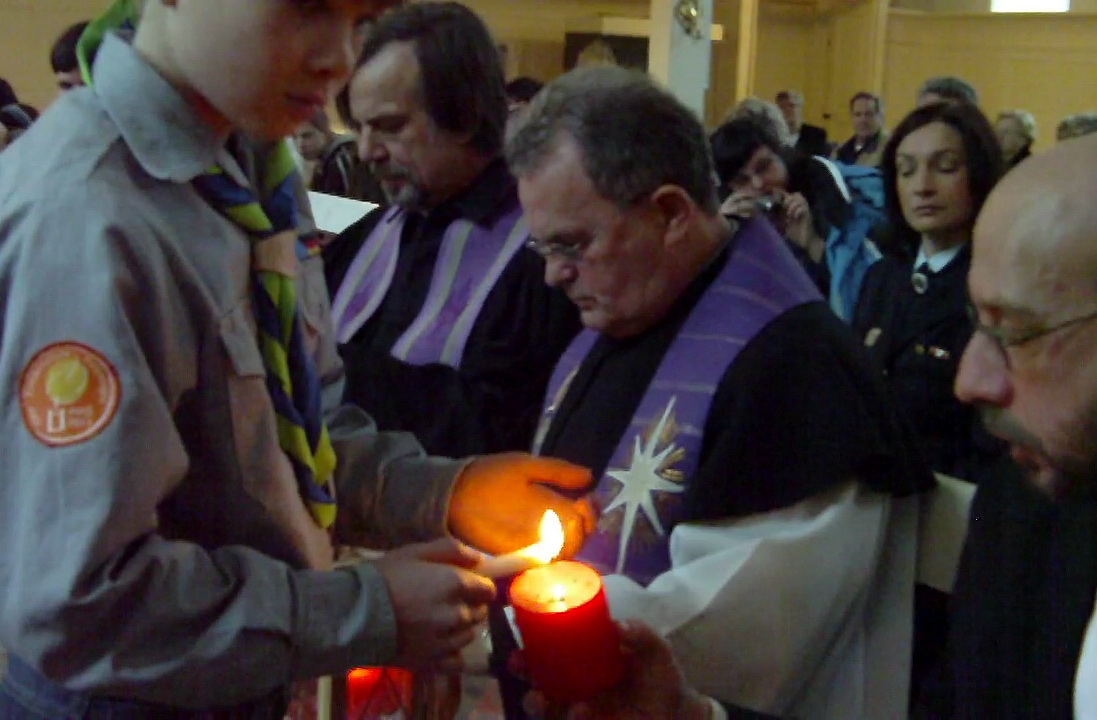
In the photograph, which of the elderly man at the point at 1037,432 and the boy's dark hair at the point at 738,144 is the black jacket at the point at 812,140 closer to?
the boy's dark hair at the point at 738,144

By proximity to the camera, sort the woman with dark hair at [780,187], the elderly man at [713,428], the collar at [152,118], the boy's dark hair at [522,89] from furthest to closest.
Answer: the boy's dark hair at [522,89] → the woman with dark hair at [780,187] → the elderly man at [713,428] → the collar at [152,118]

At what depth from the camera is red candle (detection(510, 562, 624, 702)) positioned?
→ 4.33ft

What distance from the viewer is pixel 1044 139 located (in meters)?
13.4

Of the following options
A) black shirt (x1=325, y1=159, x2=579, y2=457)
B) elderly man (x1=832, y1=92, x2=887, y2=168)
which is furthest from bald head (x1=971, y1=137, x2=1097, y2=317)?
elderly man (x1=832, y1=92, x2=887, y2=168)

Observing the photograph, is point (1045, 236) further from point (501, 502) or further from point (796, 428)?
point (501, 502)

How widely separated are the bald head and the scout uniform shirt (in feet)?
2.61

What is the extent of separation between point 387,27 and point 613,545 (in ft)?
4.49

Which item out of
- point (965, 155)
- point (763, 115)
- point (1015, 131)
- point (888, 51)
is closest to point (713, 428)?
point (965, 155)

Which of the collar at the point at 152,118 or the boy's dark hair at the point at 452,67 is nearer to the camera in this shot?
the collar at the point at 152,118

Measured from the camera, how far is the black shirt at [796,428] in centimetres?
181

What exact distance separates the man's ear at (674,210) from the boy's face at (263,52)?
80 centimetres

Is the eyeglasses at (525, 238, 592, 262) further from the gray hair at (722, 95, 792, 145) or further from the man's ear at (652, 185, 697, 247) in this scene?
the gray hair at (722, 95, 792, 145)

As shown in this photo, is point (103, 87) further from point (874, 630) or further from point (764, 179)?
point (764, 179)

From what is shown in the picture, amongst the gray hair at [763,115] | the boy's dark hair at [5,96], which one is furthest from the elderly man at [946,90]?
the boy's dark hair at [5,96]
